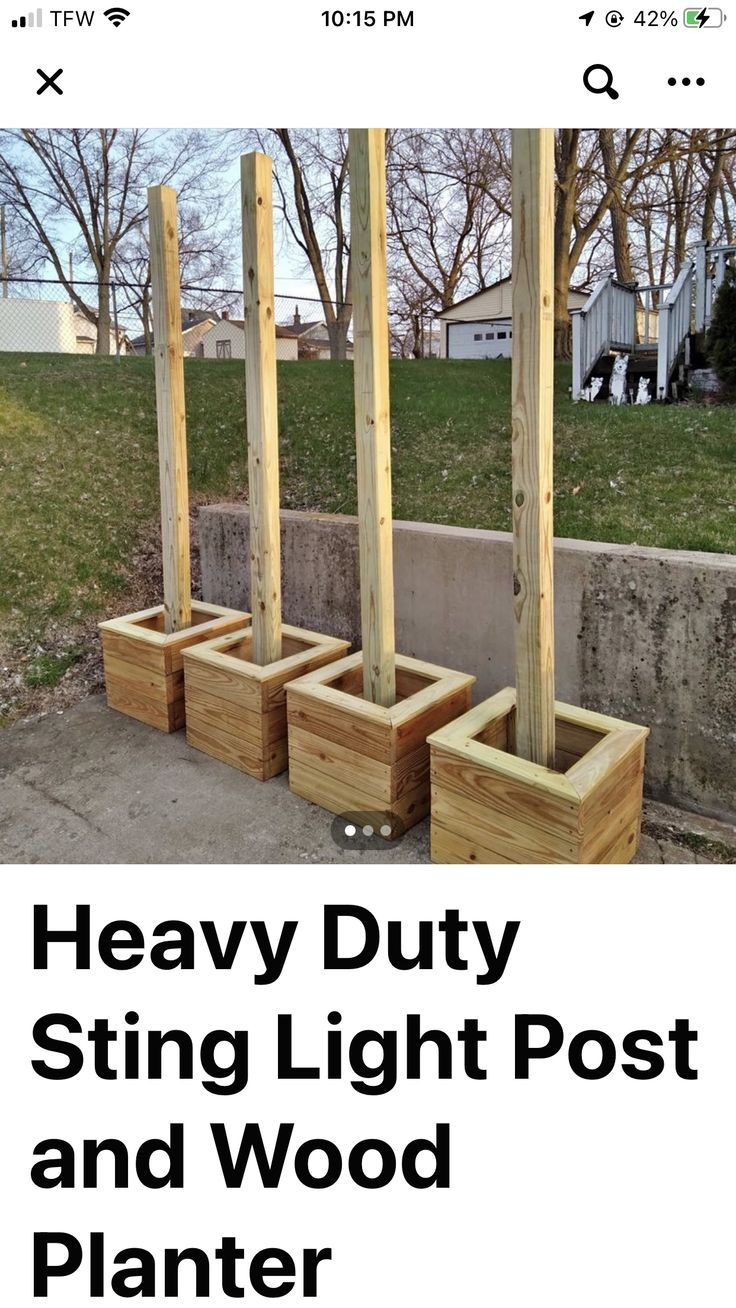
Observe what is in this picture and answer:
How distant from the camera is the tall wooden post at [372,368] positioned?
2.64m

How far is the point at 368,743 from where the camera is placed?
284 centimetres

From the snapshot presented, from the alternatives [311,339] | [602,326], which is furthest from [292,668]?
[311,339]

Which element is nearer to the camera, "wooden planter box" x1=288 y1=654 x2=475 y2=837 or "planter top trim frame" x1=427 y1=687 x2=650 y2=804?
"planter top trim frame" x1=427 y1=687 x2=650 y2=804

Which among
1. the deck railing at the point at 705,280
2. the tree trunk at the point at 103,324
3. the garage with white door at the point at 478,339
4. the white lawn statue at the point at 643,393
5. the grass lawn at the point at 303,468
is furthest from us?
the garage with white door at the point at 478,339

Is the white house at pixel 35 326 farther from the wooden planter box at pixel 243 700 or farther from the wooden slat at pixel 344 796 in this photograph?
the wooden slat at pixel 344 796

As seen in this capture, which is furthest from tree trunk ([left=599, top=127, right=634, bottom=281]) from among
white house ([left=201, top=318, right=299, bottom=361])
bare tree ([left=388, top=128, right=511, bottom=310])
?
white house ([left=201, top=318, right=299, bottom=361])

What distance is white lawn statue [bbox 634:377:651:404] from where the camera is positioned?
8148 millimetres

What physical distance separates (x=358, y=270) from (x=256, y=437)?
2.58ft

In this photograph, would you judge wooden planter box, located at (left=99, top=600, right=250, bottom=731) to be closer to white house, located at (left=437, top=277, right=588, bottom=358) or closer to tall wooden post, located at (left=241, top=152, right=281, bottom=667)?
tall wooden post, located at (left=241, top=152, right=281, bottom=667)

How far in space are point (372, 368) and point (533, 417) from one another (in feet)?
2.37

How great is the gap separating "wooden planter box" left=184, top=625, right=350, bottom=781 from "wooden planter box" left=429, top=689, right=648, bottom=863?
88 centimetres

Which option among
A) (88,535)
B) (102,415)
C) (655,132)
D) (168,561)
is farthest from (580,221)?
(168,561)

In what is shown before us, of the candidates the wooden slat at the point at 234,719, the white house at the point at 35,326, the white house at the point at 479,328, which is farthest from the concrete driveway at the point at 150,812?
the white house at the point at 479,328

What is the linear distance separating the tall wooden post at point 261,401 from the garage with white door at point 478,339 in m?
20.5
